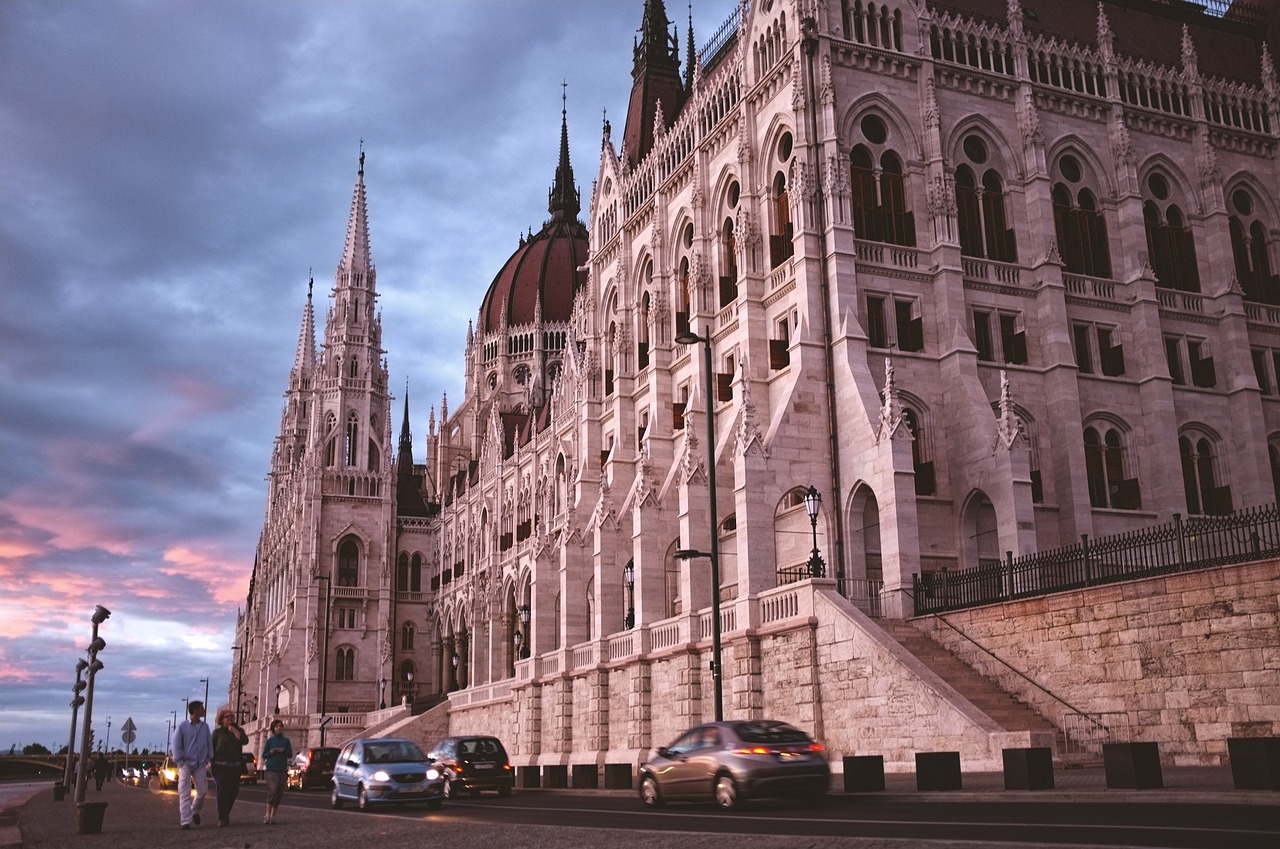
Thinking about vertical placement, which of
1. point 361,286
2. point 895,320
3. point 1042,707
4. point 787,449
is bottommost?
point 1042,707

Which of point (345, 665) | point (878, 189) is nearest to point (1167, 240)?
point (878, 189)

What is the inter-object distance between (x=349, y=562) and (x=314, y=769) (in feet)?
133

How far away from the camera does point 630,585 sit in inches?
1783

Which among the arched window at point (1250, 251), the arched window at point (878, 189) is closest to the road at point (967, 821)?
the arched window at point (878, 189)

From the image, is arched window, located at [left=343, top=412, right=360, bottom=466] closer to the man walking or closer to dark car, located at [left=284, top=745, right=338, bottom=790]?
dark car, located at [left=284, top=745, right=338, bottom=790]

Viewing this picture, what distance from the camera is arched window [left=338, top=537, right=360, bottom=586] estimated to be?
82.4 meters

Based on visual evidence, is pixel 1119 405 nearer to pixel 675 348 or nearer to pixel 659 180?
pixel 675 348

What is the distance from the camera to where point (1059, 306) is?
131ft

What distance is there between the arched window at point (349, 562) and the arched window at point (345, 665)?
14.9 feet

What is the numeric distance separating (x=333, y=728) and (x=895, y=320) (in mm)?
48616

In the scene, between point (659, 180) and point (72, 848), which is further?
point (659, 180)

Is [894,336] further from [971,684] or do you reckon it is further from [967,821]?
[967,821]

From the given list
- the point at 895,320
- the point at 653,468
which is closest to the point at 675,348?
the point at 653,468

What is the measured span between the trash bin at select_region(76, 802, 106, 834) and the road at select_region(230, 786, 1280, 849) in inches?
198
